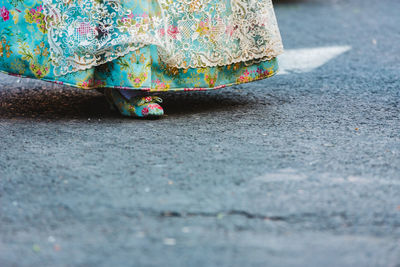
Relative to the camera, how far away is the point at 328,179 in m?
1.83

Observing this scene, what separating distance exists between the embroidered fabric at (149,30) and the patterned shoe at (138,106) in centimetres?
20

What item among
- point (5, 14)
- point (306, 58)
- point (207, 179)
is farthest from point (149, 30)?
point (306, 58)

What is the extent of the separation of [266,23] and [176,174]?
105cm

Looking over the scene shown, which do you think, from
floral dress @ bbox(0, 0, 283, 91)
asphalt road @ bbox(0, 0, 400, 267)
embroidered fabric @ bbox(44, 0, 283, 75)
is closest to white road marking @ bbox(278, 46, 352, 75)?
asphalt road @ bbox(0, 0, 400, 267)

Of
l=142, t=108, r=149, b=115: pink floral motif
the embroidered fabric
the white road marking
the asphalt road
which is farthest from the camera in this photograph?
the white road marking

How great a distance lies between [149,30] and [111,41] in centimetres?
16

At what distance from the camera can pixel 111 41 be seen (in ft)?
7.73

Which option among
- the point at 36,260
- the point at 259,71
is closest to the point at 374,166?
the point at 259,71

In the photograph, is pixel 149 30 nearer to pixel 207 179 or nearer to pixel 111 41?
pixel 111 41

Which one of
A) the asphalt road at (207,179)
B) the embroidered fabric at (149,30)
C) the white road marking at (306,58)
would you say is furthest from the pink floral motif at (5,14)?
the white road marking at (306,58)

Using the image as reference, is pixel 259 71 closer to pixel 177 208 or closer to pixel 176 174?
pixel 176 174

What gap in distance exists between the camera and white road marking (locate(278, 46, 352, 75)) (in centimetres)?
363

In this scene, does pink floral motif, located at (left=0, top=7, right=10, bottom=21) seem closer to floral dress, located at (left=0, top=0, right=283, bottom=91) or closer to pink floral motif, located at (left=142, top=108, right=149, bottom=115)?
floral dress, located at (left=0, top=0, right=283, bottom=91)

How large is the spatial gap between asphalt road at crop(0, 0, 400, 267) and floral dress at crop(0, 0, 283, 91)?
0.68ft
